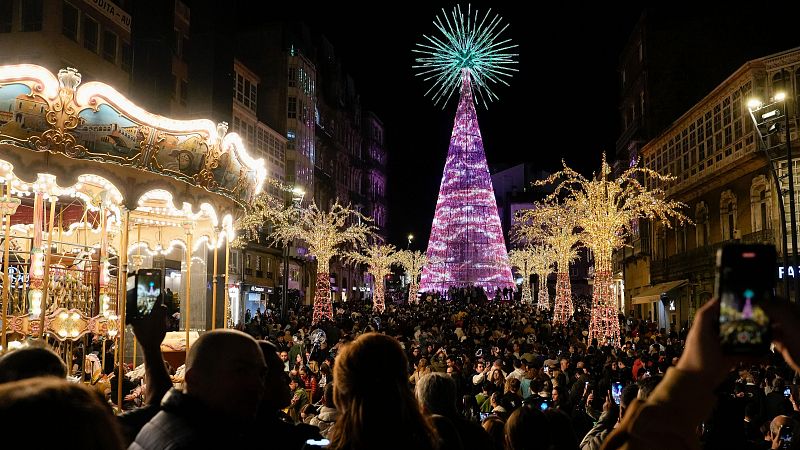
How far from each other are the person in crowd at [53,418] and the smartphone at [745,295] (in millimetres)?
1493

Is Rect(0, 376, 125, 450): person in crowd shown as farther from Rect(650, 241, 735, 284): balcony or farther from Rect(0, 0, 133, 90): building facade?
Rect(650, 241, 735, 284): balcony

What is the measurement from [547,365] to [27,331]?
9.63 m

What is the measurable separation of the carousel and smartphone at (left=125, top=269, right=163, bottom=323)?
87 mm

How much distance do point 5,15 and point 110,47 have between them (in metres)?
4.54

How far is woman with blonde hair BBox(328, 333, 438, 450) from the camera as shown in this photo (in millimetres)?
3180

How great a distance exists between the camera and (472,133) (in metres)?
58.7

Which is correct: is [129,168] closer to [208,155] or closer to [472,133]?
[208,155]

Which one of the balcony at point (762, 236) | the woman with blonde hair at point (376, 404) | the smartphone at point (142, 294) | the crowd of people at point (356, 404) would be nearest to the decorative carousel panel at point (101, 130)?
the crowd of people at point (356, 404)

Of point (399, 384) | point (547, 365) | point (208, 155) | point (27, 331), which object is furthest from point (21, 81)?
point (547, 365)

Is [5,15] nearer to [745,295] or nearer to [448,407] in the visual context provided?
[448,407]

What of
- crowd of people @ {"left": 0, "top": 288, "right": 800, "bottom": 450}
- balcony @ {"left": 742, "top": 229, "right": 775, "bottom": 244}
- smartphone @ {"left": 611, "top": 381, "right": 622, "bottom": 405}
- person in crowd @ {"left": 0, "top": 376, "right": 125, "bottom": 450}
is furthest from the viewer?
balcony @ {"left": 742, "top": 229, "right": 775, "bottom": 244}

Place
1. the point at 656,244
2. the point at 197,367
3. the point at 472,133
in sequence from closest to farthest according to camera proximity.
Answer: the point at 197,367 < the point at 656,244 < the point at 472,133

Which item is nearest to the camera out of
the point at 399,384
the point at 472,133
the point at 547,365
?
the point at 399,384

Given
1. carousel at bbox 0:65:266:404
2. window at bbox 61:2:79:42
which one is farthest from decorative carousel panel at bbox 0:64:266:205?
window at bbox 61:2:79:42
